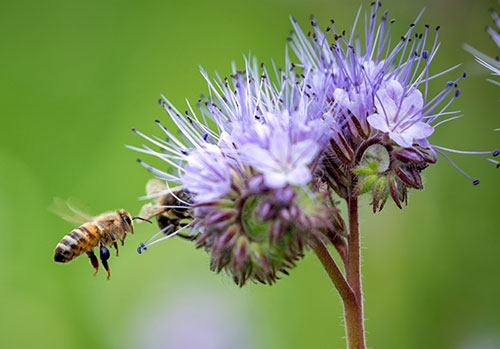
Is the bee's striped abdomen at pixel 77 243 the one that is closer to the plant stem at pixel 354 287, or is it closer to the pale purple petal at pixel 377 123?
the plant stem at pixel 354 287

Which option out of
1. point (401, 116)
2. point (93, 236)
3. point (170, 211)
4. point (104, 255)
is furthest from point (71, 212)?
point (401, 116)

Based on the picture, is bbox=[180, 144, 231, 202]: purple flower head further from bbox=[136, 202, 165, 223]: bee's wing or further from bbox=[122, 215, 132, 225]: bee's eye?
bbox=[122, 215, 132, 225]: bee's eye

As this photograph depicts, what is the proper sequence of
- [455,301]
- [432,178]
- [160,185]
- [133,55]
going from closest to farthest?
[160,185] < [455,301] < [432,178] < [133,55]

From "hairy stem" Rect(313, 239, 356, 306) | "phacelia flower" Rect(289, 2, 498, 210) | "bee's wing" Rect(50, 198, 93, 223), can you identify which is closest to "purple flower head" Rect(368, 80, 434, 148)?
"phacelia flower" Rect(289, 2, 498, 210)

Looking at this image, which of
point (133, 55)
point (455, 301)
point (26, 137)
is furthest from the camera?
point (133, 55)

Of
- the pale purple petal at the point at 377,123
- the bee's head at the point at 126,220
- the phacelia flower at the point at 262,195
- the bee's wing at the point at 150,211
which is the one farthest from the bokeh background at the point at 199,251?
the phacelia flower at the point at 262,195

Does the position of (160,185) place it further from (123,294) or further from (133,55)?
(133,55)

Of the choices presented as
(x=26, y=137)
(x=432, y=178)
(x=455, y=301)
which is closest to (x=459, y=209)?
(x=432, y=178)
